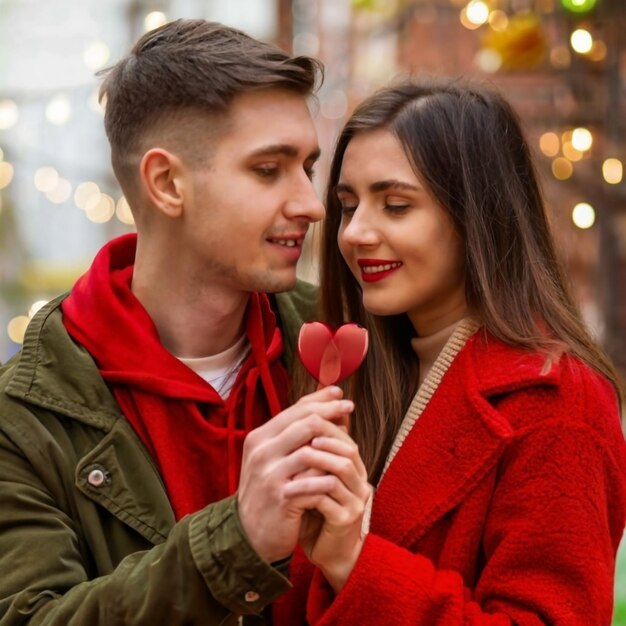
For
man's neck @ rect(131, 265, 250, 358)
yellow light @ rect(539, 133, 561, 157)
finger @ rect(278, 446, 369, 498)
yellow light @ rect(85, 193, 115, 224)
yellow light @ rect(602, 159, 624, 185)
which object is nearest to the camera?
finger @ rect(278, 446, 369, 498)

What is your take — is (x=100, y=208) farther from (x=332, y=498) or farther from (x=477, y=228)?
(x=332, y=498)

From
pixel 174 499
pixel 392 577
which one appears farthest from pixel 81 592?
pixel 392 577

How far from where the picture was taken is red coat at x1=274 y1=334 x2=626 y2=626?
1776mm

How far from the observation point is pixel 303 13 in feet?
26.9

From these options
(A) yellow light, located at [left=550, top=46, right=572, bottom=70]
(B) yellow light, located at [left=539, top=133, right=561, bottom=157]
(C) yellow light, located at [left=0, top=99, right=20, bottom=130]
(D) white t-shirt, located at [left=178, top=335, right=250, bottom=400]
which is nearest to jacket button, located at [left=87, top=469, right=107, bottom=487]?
(D) white t-shirt, located at [left=178, top=335, right=250, bottom=400]

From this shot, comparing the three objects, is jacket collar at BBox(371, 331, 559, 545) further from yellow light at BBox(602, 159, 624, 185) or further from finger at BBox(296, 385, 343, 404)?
yellow light at BBox(602, 159, 624, 185)

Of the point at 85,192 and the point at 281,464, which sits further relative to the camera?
the point at 85,192

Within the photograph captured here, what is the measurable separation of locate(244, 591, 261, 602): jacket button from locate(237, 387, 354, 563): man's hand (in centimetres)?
7

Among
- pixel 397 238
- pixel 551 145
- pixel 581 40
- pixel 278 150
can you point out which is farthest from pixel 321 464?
pixel 551 145

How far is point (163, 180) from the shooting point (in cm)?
231

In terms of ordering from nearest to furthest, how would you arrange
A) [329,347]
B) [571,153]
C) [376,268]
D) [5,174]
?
1. [329,347]
2. [376,268]
3. [5,174]
4. [571,153]

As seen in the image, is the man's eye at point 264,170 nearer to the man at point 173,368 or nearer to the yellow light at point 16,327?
the man at point 173,368

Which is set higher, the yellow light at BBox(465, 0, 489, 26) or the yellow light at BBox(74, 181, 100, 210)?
the yellow light at BBox(465, 0, 489, 26)

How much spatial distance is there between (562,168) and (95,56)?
2.87m
